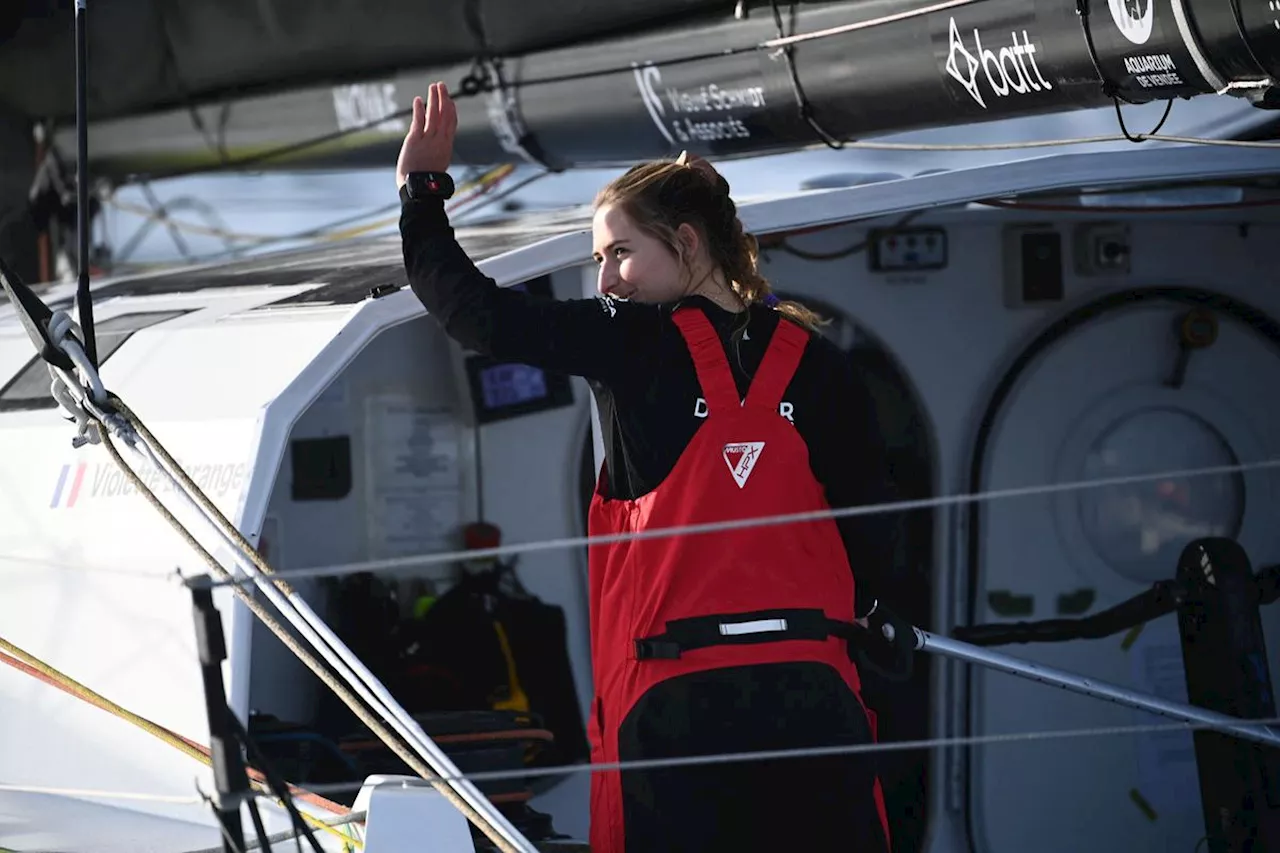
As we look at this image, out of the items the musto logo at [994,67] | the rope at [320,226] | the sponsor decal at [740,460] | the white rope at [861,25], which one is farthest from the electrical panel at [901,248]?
the sponsor decal at [740,460]

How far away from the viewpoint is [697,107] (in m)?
4.00

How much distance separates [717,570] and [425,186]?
60 centimetres

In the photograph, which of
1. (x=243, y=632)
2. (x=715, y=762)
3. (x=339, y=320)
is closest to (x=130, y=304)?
(x=339, y=320)

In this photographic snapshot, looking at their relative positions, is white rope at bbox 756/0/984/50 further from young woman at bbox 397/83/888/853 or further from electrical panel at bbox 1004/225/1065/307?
young woman at bbox 397/83/888/853

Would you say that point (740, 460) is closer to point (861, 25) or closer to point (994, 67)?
point (994, 67)

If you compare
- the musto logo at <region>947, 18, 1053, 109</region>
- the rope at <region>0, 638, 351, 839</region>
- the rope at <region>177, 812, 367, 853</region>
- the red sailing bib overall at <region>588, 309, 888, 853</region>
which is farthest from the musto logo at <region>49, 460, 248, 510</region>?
the musto logo at <region>947, 18, 1053, 109</region>

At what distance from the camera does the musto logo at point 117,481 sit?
274 cm

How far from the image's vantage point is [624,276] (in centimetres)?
215

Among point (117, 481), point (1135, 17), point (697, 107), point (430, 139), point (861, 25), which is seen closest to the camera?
point (430, 139)

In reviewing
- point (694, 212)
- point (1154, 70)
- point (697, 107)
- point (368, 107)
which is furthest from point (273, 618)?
point (368, 107)

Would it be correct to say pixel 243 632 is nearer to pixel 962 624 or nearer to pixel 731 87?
pixel 731 87

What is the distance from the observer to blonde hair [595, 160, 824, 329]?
213 centimetres

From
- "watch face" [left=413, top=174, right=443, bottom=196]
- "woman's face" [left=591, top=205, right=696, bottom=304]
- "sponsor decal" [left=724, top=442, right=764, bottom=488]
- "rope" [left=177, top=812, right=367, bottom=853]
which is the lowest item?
"rope" [left=177, top=812, right=367, bottom=853]

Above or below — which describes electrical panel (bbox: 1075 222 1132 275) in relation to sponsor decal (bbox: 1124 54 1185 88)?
above
